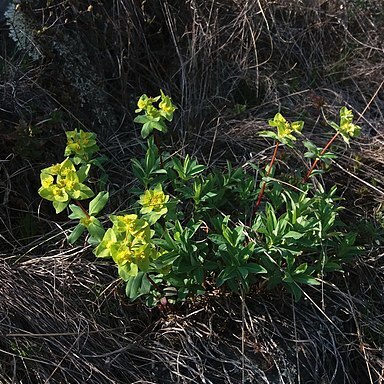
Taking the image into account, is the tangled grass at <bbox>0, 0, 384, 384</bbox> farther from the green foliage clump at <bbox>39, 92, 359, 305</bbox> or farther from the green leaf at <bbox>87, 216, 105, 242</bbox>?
the green leaf at <bbox>87, 216, 105, 242</bbox>

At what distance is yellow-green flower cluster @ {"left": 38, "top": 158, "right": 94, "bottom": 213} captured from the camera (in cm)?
171

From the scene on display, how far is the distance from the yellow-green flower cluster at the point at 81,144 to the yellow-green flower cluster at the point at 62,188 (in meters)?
0.19

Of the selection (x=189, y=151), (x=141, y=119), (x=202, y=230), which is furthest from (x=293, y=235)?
(x=189, y=151)

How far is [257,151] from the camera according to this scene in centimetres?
257

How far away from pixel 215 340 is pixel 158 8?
163 cm

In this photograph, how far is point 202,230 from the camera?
212cm

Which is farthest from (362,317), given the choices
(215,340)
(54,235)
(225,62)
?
(225,62)

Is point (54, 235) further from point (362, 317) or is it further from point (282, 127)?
point (362, 317)

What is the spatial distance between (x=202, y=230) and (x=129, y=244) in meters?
0.55

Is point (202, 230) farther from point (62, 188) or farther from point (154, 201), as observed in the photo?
point (62, 188)

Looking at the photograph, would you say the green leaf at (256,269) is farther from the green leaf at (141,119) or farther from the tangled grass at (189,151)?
the green leaf at (141,119)

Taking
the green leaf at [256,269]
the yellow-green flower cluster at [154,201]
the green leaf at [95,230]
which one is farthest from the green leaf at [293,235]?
the green leaf at [95,230]

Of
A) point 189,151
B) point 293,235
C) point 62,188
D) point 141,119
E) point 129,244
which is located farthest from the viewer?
point 189,151

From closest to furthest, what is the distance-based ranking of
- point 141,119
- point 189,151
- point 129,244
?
1. point 129,244
2. point 141,119
3. point 189,151
